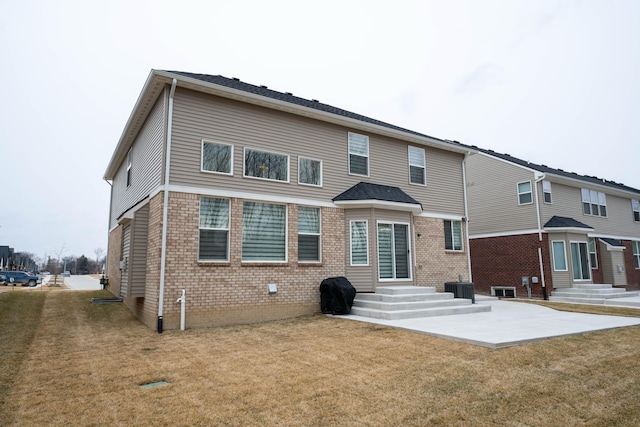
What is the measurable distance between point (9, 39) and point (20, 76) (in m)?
2.92

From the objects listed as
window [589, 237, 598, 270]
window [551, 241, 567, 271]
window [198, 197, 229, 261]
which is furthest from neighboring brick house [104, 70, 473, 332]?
window [589, 237, 598, 270]

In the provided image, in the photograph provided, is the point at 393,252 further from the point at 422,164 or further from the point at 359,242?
the point at 422,164

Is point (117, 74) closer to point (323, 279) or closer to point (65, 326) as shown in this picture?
point (65, 326)

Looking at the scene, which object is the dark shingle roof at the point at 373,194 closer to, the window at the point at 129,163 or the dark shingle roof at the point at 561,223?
the window at the point at 129,163

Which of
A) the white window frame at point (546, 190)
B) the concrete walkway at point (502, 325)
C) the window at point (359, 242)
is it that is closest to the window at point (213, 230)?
the concrete walkway at point (502, 325)

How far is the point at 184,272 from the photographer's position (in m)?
9.05

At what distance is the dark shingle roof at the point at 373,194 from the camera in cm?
1176

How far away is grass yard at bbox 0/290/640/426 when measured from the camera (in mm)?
3928

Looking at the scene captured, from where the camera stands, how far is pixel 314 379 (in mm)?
5043

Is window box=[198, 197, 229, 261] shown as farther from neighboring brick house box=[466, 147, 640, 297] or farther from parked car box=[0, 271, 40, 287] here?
parked car box=[0, 271, 40, 287]

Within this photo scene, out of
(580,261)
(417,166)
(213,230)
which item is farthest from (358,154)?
(580,261)

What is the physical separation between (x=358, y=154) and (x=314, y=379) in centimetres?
898

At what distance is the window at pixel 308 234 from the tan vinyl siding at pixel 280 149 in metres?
0.51

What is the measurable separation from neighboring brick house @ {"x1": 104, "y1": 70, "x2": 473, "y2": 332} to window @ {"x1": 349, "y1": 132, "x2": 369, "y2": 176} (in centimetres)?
4
